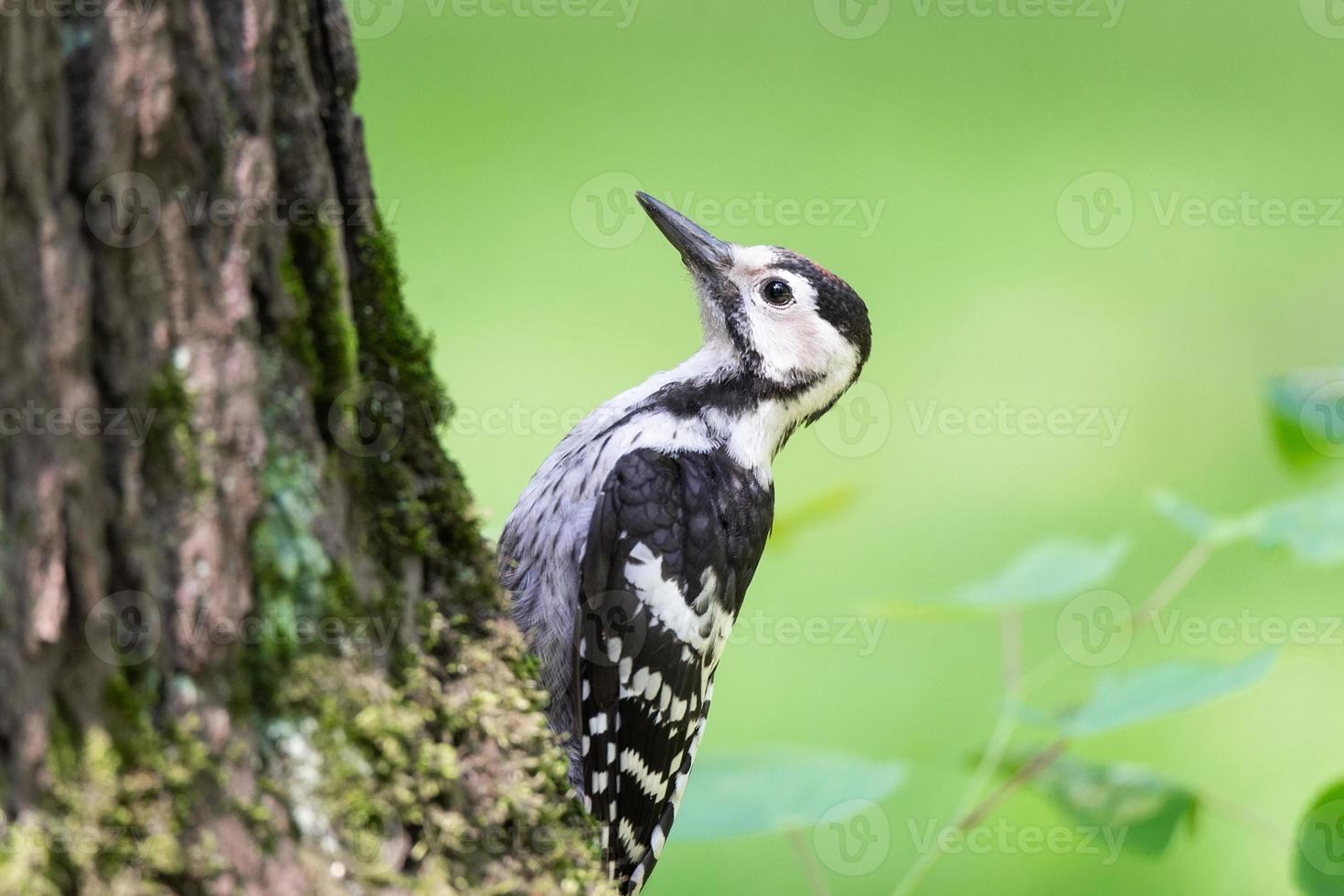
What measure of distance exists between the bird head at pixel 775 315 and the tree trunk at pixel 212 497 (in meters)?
1.42

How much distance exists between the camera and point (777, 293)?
2.92 m

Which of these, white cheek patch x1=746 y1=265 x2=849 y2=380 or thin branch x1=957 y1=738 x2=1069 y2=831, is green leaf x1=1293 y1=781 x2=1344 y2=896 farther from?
white cheek patch x1=746 y1=265 x2=849 y2=380

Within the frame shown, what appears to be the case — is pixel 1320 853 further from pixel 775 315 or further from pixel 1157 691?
pixel 775 315

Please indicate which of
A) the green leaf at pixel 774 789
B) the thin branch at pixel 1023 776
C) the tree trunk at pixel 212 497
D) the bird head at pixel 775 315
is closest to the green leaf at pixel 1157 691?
the thin branch at pixel 1023 776

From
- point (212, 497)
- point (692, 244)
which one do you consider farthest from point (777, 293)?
point (212, 497)

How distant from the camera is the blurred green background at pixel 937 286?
4.14 metres

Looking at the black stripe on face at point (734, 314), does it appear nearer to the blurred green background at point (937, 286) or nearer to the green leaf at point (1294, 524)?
the green leaf at point (1294, 524)

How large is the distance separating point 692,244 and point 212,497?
1.85 meters

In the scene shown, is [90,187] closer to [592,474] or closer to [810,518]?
[592,474]

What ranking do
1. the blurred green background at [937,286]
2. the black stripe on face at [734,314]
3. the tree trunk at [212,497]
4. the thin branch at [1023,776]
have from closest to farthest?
the tree trunk at [212,497]
the thin branch at [1023,776]
the black stripe on face at [734,314]
the blurred green background at [937,286]

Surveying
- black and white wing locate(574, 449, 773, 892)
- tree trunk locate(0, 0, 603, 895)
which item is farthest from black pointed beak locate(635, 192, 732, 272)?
tree trunk locate(0, 0, 603, 895)

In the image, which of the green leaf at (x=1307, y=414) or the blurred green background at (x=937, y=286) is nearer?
the green leaf at (x=1307, y=414)

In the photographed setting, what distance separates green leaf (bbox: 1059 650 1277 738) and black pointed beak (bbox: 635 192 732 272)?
4.06 feet

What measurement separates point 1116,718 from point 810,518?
0.76m
